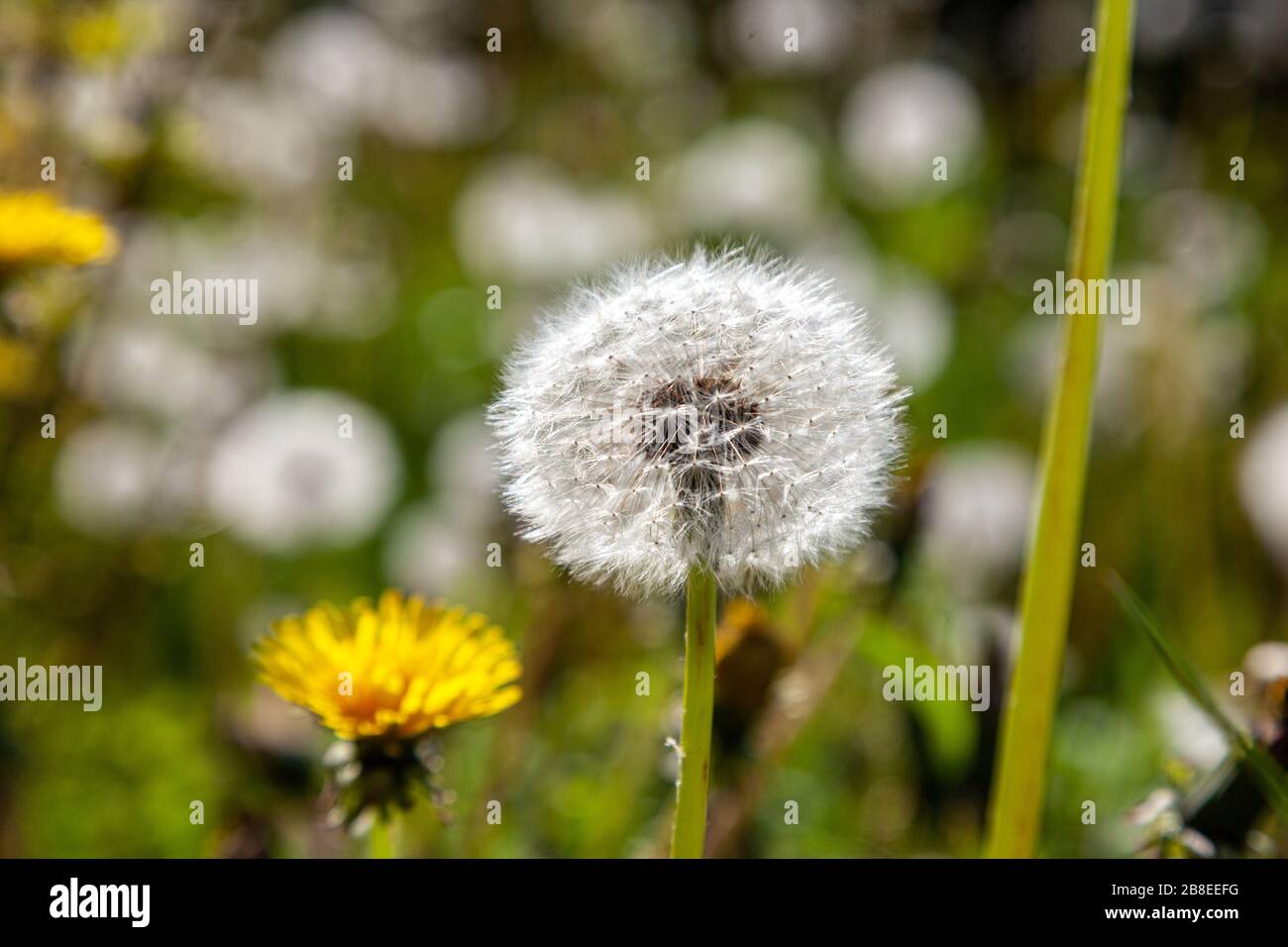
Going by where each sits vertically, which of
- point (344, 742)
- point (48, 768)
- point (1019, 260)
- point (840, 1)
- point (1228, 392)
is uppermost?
point (840, 1)

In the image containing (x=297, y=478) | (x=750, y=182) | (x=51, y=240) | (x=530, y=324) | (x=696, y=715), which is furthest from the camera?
(x=750, y=182)

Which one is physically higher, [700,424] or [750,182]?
[750,182]

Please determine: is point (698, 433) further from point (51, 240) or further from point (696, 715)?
point (51, 240)

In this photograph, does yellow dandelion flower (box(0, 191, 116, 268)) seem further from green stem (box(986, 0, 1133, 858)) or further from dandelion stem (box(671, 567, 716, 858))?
green stem (box(986, 0, 1133, 858))

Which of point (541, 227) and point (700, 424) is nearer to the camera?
point (700, 424)

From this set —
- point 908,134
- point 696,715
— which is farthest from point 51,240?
point 908,134

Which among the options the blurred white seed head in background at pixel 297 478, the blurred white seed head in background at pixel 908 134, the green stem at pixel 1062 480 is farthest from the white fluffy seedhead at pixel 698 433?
the blurred white seed head in background at pixel 908 134
